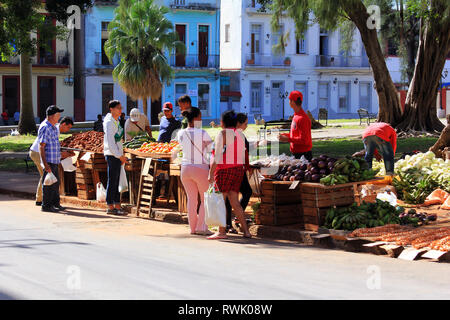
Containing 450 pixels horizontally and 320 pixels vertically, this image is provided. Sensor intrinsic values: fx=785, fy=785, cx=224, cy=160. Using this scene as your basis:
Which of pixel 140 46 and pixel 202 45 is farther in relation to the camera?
pixel 202 45

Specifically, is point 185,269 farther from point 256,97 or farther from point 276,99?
point 276,99

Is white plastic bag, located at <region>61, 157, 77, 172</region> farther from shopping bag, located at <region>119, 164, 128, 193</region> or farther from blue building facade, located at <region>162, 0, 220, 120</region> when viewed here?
blue building facade, located at <region>162, 0, 220, 120</region>

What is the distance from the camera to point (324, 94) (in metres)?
59.4

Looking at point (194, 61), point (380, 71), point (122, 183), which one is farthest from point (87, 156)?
point (194, 61)

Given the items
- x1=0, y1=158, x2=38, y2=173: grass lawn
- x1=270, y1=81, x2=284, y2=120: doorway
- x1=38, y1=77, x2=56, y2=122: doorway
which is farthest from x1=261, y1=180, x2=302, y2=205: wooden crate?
x1=270, y1=81, x2=284, y2=120: doorway

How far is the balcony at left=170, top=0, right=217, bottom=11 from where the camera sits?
5431 cm

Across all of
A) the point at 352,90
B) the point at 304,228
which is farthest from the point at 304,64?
the point at 304,228

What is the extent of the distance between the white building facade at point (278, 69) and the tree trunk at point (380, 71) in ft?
86.0

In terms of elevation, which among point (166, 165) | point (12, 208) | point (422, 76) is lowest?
point (12, 208)

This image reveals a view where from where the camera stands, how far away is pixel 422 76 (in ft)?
96.6

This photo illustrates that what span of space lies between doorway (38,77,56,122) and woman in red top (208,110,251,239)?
43201 millimetres

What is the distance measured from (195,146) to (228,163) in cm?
63
